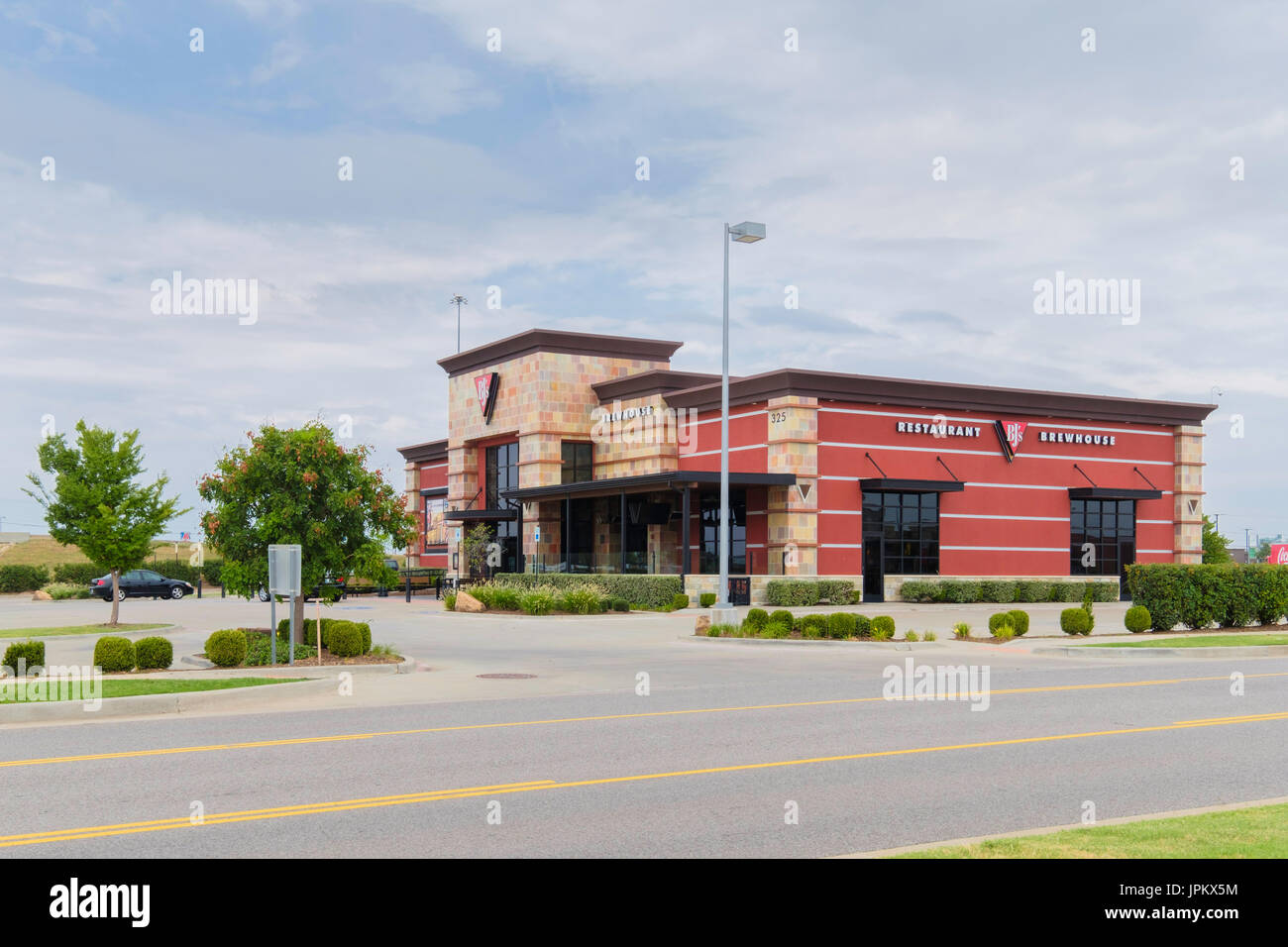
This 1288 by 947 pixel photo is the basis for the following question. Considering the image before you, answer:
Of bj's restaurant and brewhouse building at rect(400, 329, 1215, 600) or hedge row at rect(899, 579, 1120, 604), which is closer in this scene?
bj's restaurant and brewhouse building at rect(400, 329, 1215, 600)

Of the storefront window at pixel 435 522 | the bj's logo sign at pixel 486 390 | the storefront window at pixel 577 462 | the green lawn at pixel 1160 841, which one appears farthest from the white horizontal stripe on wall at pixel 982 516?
the green lawn at pixel 1160 841

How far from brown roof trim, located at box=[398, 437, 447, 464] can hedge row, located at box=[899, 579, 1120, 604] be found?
32478 mm

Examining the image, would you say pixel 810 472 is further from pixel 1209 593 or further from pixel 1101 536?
pixel 1209 593

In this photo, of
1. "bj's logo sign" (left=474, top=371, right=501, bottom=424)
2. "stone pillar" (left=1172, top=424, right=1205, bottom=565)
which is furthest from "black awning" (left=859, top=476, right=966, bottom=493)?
"bj's logo sign" (left=474, top=371, right=501, bottom=424)

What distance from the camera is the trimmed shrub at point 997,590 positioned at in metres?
45.1

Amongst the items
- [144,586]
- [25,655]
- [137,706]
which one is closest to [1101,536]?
[144,586]

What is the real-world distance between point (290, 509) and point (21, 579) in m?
53.5

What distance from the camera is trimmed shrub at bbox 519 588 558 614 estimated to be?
1473 inches

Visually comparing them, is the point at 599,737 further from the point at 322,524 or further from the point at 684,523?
the point at 684,523

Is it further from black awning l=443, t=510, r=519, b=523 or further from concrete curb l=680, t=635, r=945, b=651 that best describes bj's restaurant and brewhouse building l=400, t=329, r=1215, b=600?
concrete curb l=680, t=635, r=945, b=651

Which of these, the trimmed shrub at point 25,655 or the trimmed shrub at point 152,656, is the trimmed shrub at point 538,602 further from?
the trimmed shrub at point 25,655

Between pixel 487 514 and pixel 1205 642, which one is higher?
pixel 487 514

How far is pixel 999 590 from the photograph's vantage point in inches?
1784

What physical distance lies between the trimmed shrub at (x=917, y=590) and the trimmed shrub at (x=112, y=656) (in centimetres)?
3180
